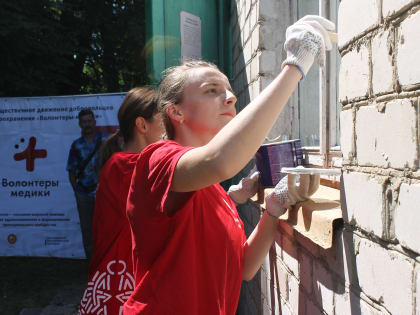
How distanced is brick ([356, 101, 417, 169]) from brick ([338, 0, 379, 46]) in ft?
0.67

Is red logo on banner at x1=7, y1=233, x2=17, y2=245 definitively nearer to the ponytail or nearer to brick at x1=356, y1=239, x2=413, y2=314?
the ponytail

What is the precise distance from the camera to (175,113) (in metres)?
1.44

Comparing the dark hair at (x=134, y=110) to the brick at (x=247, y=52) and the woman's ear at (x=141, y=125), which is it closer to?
the woman's ear at (x=141, y=125)

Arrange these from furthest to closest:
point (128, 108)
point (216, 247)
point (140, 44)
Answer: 1. point (140, 44)
2. point (128, 108)
3. point (216, 247)

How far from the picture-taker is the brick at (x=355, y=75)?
104 centimetres

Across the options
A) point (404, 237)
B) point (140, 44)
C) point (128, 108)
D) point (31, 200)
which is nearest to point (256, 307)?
point (128, 108)

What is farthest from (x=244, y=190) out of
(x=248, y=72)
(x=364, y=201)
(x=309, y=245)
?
(x=248, y=72)

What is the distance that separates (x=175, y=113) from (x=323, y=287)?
2.50 feet

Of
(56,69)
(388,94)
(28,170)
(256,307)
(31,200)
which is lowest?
(256,307)

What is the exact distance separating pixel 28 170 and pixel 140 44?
4.80 m

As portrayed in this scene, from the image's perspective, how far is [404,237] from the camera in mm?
850

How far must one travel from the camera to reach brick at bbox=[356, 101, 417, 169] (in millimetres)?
824

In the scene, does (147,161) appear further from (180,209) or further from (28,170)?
(28,170)

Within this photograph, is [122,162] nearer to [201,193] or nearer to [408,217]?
[201,193]
